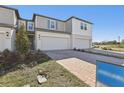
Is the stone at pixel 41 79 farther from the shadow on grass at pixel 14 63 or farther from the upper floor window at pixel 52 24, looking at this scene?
the upper floor window at pixel 52 24

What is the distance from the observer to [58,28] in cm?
2308

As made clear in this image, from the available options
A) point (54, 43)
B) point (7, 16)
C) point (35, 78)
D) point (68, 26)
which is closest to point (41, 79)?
point (35, 78)

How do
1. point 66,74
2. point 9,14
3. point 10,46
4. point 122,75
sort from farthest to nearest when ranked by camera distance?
point 9,14, point 10,46, point 66,74, point 122,75

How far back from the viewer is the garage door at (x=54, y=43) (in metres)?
18.1

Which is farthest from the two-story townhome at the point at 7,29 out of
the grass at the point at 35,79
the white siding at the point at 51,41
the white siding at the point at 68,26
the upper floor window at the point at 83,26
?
the upper floor window at the point at 83,26

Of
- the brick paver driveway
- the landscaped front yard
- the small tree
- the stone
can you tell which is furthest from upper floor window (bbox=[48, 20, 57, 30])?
the stone

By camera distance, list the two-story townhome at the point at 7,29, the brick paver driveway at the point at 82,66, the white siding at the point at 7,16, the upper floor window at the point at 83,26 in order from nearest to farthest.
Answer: the brick paver driveway at the point at 82,66
the two-story townhome at the point at 7,29
the white siding at the point at 7,16
the upper floor window at the point at 83,26

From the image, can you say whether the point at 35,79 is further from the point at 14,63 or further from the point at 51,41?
the point at 51,41

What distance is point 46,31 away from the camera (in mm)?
18312

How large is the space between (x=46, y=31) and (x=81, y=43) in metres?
8.35
